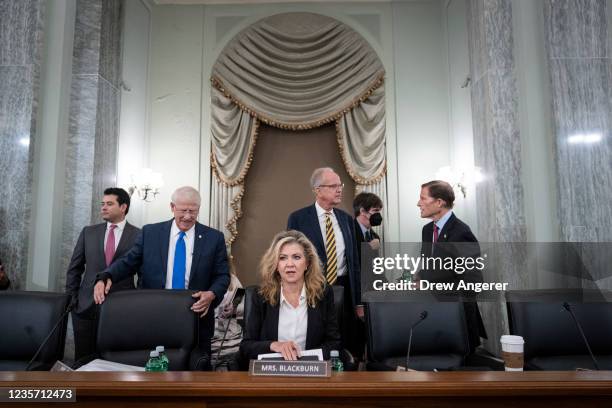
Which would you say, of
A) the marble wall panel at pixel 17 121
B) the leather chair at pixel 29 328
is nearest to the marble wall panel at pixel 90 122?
the marble wall panel at pixel 17 121

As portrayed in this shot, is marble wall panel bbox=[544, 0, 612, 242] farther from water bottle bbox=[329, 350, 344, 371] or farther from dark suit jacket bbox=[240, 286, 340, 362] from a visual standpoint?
water bottle bbox=[329, 350, 344, 371]

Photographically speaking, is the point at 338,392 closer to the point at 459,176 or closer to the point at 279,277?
the point at 279,277

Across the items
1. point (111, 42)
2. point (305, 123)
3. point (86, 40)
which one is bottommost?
point (305, 123)

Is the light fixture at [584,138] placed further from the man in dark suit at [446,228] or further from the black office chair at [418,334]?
the black office chair at [418,334]

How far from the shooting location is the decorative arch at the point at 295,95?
545 centimetres

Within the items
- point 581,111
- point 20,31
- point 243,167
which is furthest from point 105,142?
point 581,111

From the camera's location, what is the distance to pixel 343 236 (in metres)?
2.91

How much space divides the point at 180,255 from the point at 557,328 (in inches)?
78.3

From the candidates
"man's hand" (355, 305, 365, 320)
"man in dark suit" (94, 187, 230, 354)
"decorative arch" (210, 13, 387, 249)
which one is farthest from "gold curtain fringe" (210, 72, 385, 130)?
"man's hand" (355, 305, 365, 320)

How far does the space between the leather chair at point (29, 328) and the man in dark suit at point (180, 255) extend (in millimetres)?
521

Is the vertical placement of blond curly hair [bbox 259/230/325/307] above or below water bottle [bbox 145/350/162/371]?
above

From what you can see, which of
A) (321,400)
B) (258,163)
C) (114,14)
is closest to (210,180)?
(258,163)

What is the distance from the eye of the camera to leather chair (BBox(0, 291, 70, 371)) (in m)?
1.97

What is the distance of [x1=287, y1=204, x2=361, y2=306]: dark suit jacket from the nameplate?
1.56m
